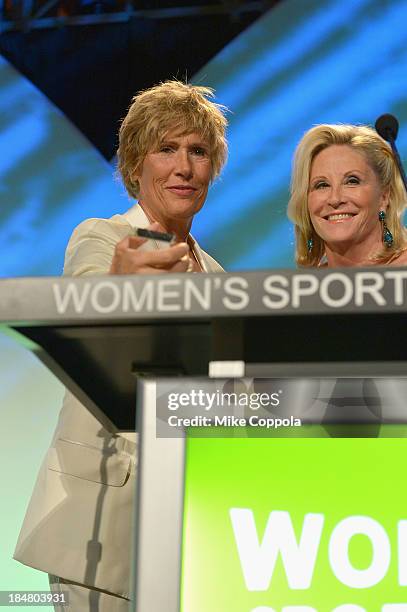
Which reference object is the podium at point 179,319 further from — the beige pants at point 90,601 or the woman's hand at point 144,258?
the beige pants at point 90,601

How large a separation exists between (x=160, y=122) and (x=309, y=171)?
0.34 m

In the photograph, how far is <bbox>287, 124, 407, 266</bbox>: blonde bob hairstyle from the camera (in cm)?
176

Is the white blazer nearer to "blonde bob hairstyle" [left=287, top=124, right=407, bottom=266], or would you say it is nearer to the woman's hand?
the woman's hand

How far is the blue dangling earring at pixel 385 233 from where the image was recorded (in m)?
1.69

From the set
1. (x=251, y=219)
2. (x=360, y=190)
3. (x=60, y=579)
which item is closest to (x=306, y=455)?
(x=60, y=579)

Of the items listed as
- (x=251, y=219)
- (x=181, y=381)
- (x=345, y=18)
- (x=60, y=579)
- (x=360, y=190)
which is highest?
(x=345, y=18)

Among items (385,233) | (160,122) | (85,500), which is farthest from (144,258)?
(385,233)

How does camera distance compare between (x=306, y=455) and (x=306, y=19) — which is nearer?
(x=306, y=455)

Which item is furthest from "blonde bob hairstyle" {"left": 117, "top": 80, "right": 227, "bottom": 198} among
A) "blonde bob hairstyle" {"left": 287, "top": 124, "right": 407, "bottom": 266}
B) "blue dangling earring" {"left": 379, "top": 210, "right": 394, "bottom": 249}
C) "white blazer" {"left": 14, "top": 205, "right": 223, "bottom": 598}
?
"white blazer" {"left": 14, "top": 205, "right": 223, "bottom": 598}

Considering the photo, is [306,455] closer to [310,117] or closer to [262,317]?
[262,317]

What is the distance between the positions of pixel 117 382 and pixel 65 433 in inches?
11.8

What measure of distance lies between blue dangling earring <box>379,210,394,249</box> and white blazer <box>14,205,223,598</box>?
0.68 m

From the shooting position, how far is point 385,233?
1.73m

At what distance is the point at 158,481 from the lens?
0.71 meters
